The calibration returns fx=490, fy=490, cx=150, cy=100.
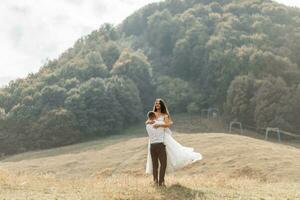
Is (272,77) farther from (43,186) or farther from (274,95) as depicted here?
(43,186)

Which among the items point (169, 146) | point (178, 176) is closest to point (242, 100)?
point (178, 176)

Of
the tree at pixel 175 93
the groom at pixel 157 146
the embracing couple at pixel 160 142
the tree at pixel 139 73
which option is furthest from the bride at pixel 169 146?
the tree at pixel 175 93

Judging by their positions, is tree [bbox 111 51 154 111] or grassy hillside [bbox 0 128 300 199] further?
tree [bbox 111 51 154 111]

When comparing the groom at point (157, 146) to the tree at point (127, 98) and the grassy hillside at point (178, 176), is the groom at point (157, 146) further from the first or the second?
the tree at point (127, 98)

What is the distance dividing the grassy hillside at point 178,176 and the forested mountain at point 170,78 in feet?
87.9

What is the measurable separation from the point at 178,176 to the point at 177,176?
0.86 ft

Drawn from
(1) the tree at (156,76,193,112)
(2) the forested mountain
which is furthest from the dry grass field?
(1) the tree at (156,76,193,112)

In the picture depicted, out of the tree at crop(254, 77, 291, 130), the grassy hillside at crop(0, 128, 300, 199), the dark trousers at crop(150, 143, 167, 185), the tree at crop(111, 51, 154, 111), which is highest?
the tree at crop(111, 51, 154, 111)

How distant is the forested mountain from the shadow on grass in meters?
52.5

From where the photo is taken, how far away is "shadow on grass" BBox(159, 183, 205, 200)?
12.3 metres

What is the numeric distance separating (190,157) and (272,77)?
5926 cm

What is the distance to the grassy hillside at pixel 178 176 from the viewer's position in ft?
42.4

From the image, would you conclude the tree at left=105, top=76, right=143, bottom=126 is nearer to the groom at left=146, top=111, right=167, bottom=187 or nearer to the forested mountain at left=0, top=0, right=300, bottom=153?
the forested mountain at left=0, top=0, right=300, bottom=153

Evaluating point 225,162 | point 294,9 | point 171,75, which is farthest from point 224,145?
point 294,9
